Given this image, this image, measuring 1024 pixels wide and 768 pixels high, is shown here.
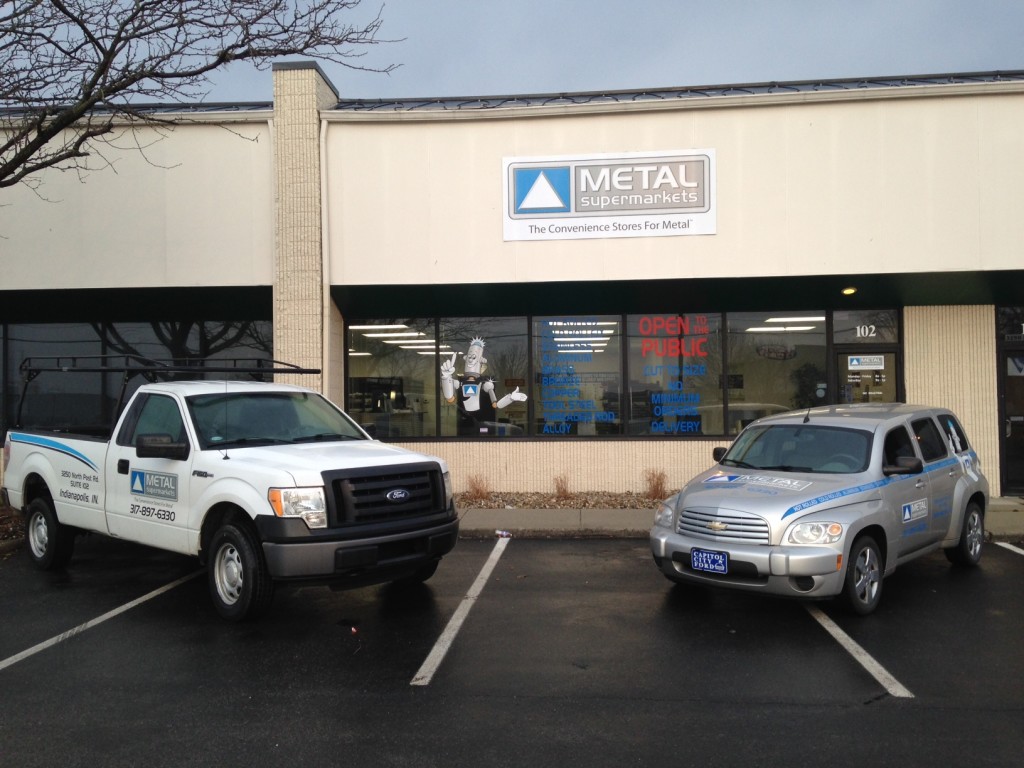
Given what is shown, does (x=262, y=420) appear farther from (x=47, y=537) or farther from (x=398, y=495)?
(x=47, y=537)

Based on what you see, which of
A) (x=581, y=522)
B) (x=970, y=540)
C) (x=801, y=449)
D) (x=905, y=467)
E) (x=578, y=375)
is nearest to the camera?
(x=905, y=467)

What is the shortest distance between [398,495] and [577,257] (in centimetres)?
665

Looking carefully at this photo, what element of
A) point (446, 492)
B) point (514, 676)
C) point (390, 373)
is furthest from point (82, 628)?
point (390, 373)

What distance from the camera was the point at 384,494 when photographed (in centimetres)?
642

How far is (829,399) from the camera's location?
13.0m

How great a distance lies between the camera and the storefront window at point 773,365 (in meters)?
13.1

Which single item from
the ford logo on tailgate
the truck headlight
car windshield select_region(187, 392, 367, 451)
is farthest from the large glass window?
the ford logo on tailgate

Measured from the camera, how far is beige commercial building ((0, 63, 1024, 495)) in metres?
11.8

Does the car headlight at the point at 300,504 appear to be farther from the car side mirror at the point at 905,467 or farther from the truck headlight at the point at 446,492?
the car side mirror at the point at 905,467

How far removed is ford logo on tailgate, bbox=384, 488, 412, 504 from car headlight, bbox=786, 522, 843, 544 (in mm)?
3051

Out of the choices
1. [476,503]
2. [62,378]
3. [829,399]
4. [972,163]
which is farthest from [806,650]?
[62,378]

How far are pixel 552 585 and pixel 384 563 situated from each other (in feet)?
7.00

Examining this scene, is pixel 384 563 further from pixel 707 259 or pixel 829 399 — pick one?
pixel 829 399

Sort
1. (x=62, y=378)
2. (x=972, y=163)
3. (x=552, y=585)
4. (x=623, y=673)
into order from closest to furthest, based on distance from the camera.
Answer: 1. (x=623, y=673)
2. (x=552, y=585)
3. (x=972, y=163)
4. (x=62, y=378)
